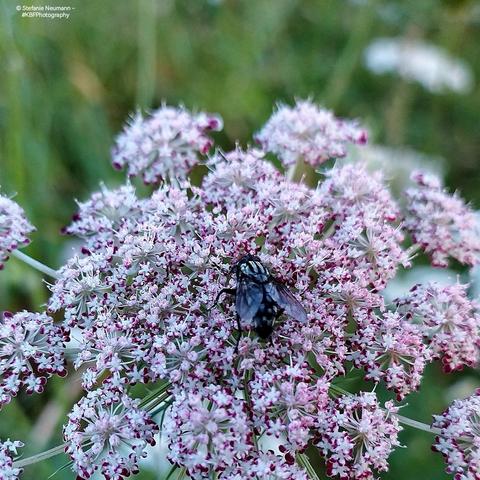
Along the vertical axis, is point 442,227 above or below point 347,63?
below

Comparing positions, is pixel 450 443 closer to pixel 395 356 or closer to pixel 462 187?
pixel 395 356

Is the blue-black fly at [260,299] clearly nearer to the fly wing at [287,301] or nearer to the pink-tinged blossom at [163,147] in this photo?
the fly wing at [287,301]

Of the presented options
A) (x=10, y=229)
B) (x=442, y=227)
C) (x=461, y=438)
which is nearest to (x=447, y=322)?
(x=461, y=438)

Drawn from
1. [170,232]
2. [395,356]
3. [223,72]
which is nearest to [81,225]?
[170,232]

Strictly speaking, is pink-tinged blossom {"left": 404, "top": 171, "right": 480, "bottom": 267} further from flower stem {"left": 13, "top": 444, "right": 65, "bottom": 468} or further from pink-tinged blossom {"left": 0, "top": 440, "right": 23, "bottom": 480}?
pink-tinged blossom {"left": 0, "top": 440, "right": 23, "bottom": 480}

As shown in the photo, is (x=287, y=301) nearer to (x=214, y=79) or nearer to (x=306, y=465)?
(x=306, y=465)

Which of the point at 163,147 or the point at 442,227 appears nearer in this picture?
the point at 442,227
